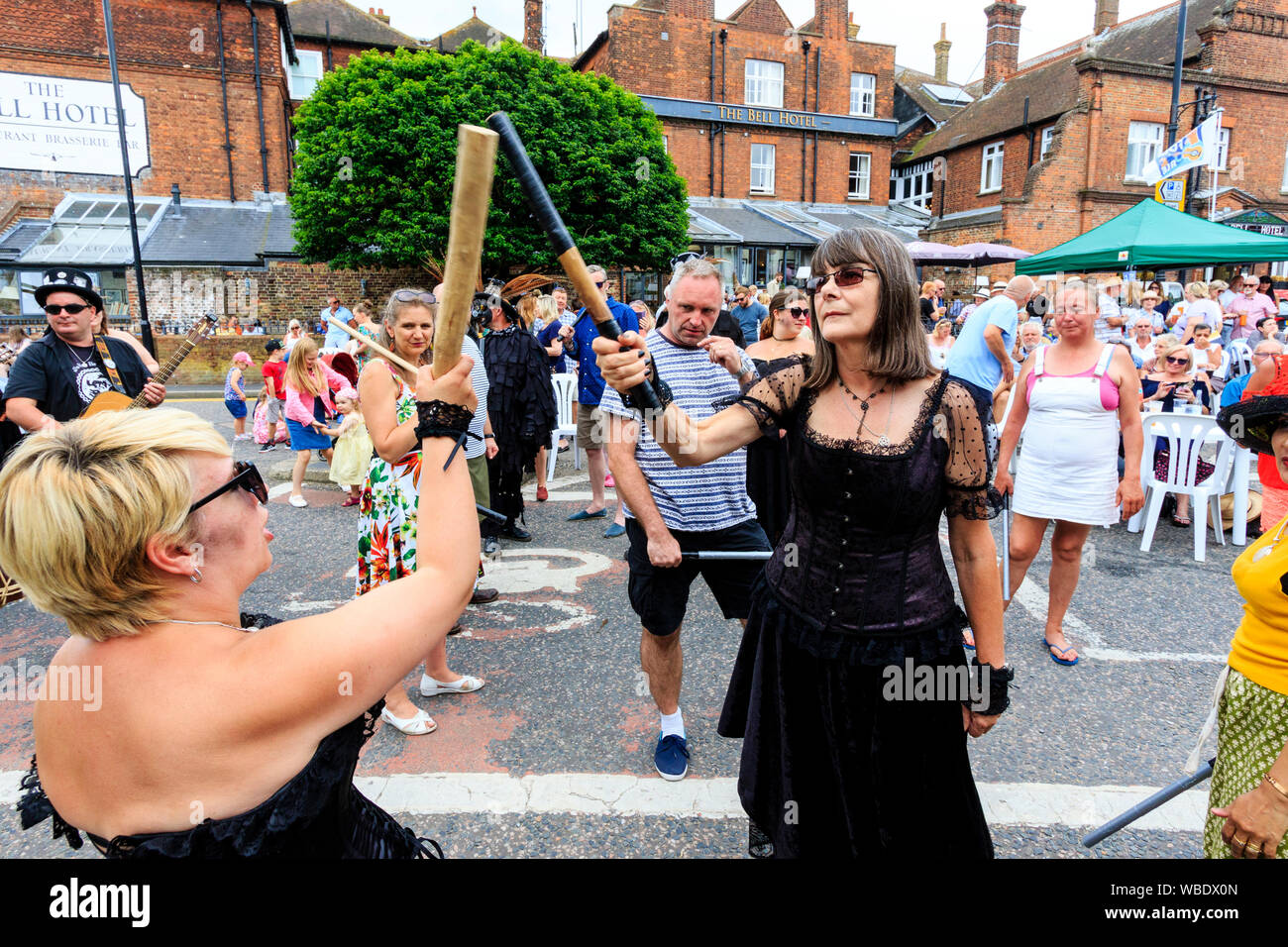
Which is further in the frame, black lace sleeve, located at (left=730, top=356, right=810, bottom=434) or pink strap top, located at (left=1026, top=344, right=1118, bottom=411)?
pink strap top, located at (left=1026, top=344, right=1118, bottom=411)

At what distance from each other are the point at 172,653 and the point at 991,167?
3502 cm

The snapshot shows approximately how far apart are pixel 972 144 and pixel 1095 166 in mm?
6286

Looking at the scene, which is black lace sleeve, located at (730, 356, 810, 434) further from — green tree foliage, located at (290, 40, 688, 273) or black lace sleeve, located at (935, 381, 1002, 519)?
green tree foliage, located at (290, 40, 688, 273)

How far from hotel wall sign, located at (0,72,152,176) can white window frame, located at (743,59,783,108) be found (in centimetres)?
2207

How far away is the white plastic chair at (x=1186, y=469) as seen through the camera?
20.3 ft

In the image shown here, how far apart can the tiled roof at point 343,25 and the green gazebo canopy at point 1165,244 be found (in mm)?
31831

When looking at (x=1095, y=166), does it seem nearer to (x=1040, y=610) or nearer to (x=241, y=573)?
(x=1040, y=610)

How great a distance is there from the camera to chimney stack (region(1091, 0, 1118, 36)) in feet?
102

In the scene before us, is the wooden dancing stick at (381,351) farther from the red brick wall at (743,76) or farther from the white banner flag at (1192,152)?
the red brick wall at (743,76)

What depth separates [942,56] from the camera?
134 feet

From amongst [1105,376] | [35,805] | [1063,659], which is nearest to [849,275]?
[35,805]

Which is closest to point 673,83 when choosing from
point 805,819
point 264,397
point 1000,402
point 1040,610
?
point 264,397

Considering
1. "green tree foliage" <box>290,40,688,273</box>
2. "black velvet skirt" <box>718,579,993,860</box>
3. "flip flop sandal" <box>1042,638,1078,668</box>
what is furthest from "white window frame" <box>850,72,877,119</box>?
"black velvet skirt" <box>718,579,993,860</box>

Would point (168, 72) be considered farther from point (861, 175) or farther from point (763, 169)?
point (861, 175)
